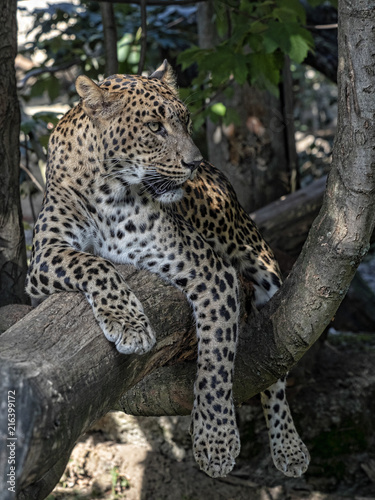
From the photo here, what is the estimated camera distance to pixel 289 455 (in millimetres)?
4953

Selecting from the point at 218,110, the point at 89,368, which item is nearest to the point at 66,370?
the point at 89,368

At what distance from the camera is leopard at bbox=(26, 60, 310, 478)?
4.20 meters

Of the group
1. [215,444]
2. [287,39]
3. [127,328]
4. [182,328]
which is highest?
[287,39]

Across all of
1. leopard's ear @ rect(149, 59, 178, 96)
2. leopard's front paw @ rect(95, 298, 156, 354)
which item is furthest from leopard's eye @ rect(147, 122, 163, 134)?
leopard's front paw @ rect(95, 298, 156, 354)

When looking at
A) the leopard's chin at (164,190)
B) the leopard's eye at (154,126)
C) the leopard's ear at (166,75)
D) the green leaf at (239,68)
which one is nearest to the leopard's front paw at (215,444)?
the leopard's chin at (164,190)

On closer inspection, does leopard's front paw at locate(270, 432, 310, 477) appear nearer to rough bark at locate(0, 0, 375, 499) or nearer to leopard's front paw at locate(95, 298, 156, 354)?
rough bark at locate(0, 0, 375, 499)

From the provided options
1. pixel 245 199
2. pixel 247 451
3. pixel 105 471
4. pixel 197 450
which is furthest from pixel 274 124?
pixel 197 450

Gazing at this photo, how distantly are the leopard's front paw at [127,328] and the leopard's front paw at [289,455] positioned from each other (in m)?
1.80

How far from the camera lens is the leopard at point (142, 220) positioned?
4.20 m

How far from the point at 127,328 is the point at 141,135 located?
50.0 inches

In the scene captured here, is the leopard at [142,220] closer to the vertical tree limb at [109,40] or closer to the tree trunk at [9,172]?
the tree trunk at [9,172]

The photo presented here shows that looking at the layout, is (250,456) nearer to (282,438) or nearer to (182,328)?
(282,438)

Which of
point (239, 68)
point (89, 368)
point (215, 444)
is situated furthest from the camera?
point (239, 68)

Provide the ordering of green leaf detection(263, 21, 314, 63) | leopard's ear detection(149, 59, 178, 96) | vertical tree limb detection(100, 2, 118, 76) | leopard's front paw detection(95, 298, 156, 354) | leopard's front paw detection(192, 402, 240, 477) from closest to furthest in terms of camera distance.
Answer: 1. leopard's front paw detection(95, 298, 156, 354)
2. leopard's front paw detection(192, 402, 240, 477)
3. leopard's ear detection(149, 59, 178, 96)
4. green leaf detection(263, 21, 314, 63)
5. vertical tree limb detection(100, 2, 118, 76)
